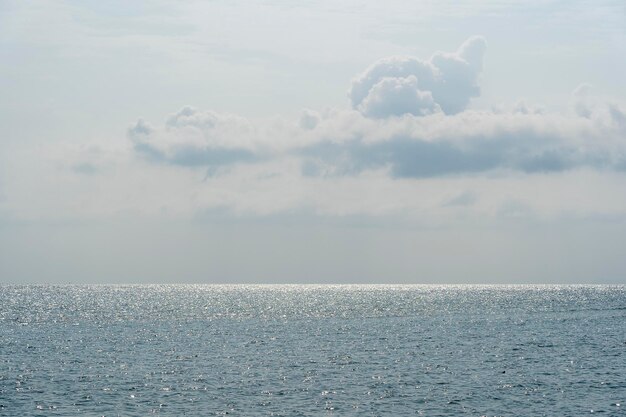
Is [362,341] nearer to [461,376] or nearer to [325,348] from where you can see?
[325,348]

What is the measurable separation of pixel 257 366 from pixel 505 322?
9121 centimetres

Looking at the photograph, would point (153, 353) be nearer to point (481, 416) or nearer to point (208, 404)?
Answer: point (208, 404)

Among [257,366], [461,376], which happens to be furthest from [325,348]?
[461,376]

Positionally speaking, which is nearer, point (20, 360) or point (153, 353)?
point (20, 360)

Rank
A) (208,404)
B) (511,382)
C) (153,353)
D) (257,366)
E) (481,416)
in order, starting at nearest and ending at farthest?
1. (481,416)
2. (208,404)
3. (511,382)
4. (257,366)
5. (153,353)

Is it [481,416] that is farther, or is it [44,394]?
[44,394]

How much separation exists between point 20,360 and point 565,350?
7473 cm

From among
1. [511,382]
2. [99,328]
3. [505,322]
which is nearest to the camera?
[511,382]

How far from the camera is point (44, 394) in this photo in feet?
249

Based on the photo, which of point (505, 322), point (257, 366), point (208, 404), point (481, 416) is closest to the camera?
point (481, 416)

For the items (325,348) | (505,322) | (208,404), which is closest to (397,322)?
(505,322)

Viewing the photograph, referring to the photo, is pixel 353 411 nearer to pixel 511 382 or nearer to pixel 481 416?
pixel 481 416

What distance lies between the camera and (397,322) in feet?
569

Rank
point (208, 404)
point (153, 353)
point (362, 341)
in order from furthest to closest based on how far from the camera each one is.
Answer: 1. point (362, 341)
2. point (153, 353)
3. point (208, 404)
